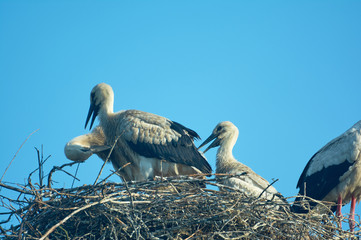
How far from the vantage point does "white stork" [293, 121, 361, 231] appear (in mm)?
6730

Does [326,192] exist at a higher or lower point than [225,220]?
higher

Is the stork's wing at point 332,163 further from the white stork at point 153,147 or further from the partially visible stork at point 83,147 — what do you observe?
the partially visible stork at point 83,147

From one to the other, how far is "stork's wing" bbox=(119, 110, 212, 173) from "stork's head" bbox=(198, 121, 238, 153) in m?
0.84

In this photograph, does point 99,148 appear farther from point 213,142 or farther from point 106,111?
point 213,142

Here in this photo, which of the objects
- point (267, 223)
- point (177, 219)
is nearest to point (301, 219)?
point (267, 223)

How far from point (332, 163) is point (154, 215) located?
3.00 metres

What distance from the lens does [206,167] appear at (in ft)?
24.9

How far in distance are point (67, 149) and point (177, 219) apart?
3057 mm

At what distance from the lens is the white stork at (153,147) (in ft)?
24.6

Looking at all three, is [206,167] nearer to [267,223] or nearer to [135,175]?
[135,175]

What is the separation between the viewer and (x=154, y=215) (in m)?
4.57

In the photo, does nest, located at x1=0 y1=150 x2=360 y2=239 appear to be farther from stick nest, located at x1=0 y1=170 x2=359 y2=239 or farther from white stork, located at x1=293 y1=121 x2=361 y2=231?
white stork, located at x1=293 y1=121 x2=361 y2=231

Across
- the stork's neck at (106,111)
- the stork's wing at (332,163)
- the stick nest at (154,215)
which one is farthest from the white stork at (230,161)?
the stick nest at (154,215)

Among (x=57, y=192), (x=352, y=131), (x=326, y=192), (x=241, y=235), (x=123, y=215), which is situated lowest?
(x=241, y=235)
